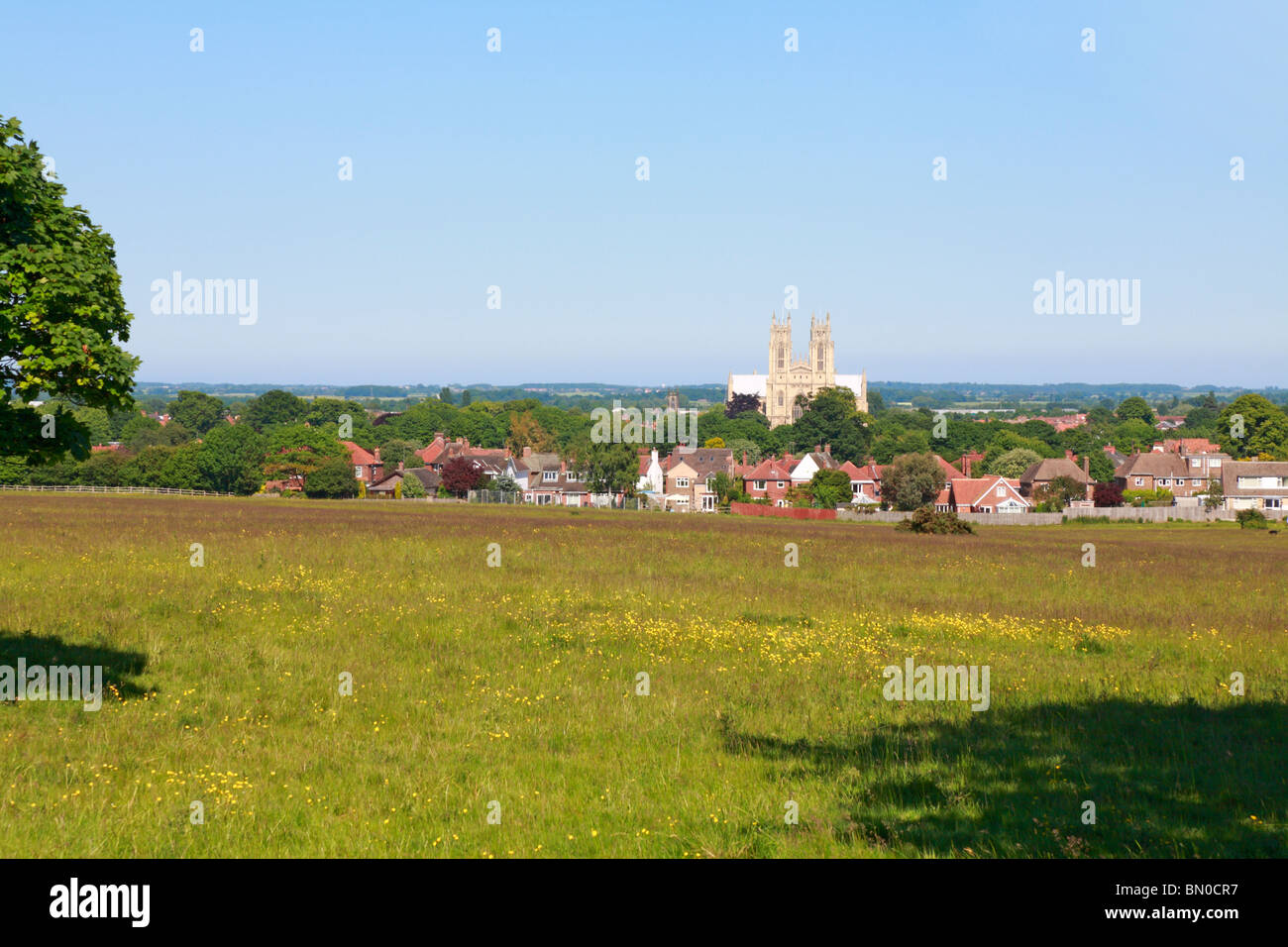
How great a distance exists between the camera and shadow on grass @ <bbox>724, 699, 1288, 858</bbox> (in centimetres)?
1044

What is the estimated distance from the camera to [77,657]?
19141mm

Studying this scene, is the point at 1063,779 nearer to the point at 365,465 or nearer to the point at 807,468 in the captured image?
the point at 807,468

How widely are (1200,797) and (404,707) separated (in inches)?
475

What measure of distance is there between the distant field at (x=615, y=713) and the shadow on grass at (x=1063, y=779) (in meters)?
0.06

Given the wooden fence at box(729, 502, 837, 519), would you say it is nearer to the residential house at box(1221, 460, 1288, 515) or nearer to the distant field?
the distant field

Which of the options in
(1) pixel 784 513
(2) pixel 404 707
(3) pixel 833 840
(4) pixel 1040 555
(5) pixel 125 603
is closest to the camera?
(3) pixel 833 840

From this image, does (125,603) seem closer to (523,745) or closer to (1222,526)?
(523,745)

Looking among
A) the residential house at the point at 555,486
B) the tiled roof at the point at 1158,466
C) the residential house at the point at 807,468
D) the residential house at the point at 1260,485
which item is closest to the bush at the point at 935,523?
the residential house at the point at 555,486

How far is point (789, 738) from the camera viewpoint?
15312 millimetres

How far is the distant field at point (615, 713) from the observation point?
36.3 ft

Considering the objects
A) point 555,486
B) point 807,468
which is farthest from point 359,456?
point 807,468

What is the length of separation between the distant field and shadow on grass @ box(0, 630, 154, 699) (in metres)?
0.08

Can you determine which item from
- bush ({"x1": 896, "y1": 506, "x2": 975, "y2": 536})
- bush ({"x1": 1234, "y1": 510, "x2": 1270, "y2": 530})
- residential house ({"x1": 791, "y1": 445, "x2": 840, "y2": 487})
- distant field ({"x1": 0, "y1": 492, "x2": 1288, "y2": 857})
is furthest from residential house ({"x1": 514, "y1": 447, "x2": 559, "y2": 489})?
distant field ({"x1": 0, "y1": 492, "x2": 1288, "y2": 857})
